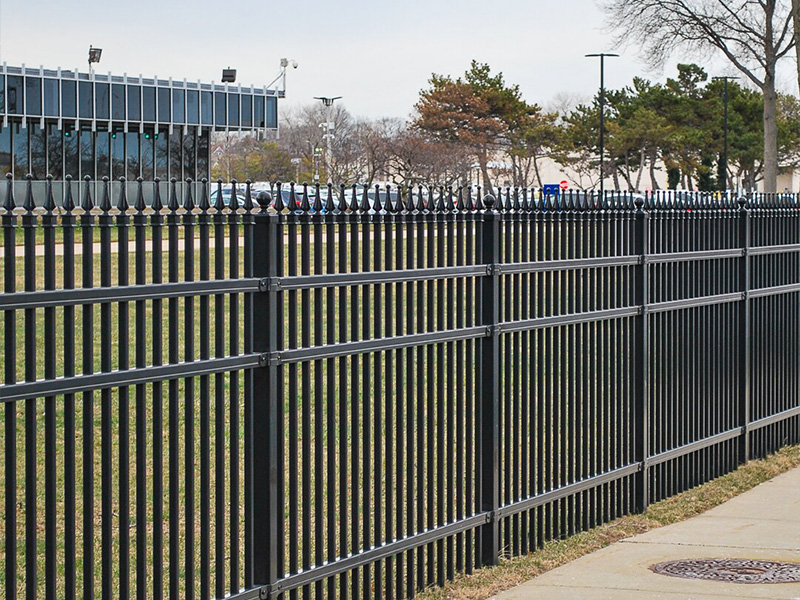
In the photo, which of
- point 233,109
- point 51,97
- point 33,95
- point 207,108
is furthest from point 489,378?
point 233,109

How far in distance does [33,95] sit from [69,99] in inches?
74.1

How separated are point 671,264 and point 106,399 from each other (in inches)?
200

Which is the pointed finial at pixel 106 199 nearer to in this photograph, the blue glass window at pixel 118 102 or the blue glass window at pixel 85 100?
the blue glass window at pixel 85 100

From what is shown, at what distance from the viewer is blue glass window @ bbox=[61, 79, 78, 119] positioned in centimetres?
5181

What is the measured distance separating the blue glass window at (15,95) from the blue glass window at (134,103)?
545 cm

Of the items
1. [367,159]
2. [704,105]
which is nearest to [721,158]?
[704,105]

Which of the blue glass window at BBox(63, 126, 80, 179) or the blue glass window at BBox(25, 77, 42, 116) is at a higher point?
the blue glass window at BBox(25, 77, 42, 116)

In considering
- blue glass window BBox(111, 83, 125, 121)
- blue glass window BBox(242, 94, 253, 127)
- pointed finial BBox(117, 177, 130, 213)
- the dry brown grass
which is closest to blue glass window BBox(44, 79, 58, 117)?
blue glass window BBox(111, 83, 125, 121)

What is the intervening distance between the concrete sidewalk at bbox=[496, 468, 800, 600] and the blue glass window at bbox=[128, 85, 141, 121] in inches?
1908

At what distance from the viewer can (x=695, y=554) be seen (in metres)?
7.26

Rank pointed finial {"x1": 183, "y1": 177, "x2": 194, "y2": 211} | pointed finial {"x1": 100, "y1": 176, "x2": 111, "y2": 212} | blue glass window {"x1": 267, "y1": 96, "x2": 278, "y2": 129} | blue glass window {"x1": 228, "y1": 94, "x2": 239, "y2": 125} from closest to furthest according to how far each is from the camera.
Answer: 1. pointed finial {"x1": 100, "y1": 176, "x2": 111, "y2": 212}
2. pointed finial {"x1": 183, "y1": 177, "x2": 194, "y2": 211}
3. blue glass window {"x1": 228, "y1": 94, "x2": 239, "y2": 125}
4. blue glass window {"x1": 267, "y1": 96, "x2": 278, "y2": 129}

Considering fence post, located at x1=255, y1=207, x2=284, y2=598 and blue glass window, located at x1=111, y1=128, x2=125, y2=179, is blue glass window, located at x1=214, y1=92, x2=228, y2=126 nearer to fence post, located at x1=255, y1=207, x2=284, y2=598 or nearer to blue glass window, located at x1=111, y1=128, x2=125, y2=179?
blue glass window, located at x1=111, y1=128, x2=125, y2=179

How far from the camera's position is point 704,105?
3361 inches

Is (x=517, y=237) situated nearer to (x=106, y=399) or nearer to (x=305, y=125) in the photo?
(x=106, y=399)
